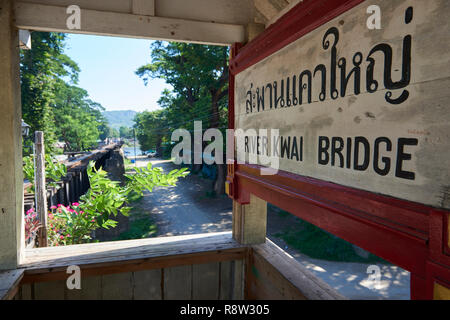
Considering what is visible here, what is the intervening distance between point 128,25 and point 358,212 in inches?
102

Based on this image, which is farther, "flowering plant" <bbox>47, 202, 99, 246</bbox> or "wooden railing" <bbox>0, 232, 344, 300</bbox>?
"flowering plant" <bbox>47, 202, 99, 246</bbox>

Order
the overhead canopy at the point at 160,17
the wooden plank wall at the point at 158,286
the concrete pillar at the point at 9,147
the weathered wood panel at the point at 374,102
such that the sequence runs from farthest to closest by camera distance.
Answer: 1. the wooden plank wall at the point at 158,286
2. the overhead canopy at the point at 160,17
3. the concrete pillar at the point at 9,147
4. the weathered wood panel at the point at 374,102

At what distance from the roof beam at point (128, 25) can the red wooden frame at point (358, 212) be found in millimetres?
825

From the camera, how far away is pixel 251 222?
3.21 meters

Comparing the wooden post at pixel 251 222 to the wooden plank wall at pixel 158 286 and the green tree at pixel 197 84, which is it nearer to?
the wooden plank wall at pixel 158 286

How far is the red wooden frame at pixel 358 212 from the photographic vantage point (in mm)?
1059

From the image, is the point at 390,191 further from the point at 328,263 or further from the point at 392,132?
the point at 328,263

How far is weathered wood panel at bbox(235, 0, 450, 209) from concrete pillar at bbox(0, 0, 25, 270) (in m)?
2.25

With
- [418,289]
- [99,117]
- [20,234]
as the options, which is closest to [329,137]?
[418,289]

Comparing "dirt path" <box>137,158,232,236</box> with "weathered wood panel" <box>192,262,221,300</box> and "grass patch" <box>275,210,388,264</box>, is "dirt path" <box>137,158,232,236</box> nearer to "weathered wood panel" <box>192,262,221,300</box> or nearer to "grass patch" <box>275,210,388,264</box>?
"grass patch" <box>275,210,388,264</box>

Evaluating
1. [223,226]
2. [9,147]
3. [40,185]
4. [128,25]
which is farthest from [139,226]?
[128,25]

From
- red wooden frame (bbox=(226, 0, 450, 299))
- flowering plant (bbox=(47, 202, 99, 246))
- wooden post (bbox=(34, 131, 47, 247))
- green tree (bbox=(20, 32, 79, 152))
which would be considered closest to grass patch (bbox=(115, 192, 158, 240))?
flowering plant (bbox=(47, 202, 99, 246))

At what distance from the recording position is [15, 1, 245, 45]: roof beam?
2.52m

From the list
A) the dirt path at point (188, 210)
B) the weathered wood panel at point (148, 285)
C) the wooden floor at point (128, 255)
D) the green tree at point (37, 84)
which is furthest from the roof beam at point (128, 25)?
the green tree at point (37, 84)
